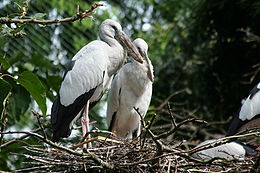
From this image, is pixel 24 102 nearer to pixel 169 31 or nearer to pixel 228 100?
pixel 228 100

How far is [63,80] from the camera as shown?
3775 mm

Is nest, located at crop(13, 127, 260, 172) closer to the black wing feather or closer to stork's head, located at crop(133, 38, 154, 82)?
the black wing feather

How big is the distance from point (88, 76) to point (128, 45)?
483 mm

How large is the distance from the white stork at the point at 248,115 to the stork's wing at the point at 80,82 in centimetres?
151

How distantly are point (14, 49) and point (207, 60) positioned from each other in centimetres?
238

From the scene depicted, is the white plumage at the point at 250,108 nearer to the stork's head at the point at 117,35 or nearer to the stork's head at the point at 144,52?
the stork's head at the point at 144,52

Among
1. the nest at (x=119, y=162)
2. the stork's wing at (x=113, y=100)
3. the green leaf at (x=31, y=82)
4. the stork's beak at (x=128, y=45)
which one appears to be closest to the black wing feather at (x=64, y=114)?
the nest at (x=119, y=162)

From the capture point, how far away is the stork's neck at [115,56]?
399 centimetres

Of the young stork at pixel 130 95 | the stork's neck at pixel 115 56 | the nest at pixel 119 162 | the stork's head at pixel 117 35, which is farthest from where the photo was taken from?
the young stork at pixel 130 95

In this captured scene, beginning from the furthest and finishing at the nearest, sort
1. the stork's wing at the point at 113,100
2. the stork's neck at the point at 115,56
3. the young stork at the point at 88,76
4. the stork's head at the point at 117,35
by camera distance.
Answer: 1. the stork's wing at the point at 113,100
2. the stork's head at the point at 117,35
3. the stork's neck at the point at 115,56
4. the young stork at the point at 88,76

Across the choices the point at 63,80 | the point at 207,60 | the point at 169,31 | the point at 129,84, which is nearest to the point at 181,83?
the point at 207,60

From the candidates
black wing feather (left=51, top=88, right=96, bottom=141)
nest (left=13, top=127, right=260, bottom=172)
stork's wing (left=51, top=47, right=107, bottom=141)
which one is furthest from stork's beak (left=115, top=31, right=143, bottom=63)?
nest (left=13, top=127, right=260, bottom=172)

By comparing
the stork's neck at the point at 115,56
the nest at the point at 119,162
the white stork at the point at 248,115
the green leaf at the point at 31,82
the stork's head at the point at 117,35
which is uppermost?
the stork's head at the point at 117,35

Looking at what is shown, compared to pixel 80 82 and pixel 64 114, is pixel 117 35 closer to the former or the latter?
pixel 80 82
